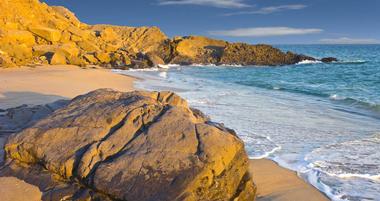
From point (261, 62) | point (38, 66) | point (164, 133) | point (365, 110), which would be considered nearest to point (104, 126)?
point (164, 133)

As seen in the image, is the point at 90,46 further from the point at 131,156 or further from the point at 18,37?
the point at 131,156

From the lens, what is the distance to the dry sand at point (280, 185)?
5051 mm

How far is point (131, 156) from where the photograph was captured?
4387 millimetres

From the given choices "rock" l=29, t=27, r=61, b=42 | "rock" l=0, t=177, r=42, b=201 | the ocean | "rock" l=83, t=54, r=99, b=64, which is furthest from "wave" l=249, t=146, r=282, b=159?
"rock" l=29, t=27, r=61, b=42

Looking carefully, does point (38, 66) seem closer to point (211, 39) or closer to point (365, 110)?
point (365, 110)

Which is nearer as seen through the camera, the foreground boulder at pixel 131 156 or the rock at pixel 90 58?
the foreground boulder at pixel 131 156

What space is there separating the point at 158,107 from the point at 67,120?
3.83ft

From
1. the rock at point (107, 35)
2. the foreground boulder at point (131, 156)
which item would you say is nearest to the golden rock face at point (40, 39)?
the rock at point (107, 35)

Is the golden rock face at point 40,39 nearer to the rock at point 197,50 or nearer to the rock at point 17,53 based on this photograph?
the rock at point 17,53

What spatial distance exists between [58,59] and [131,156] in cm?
2423

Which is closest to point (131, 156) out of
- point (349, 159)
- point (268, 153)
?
point (268, 153)

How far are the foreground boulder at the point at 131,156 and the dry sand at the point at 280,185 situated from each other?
620 mm

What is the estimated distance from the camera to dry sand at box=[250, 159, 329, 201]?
505 centimetres

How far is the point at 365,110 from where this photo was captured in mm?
12891
